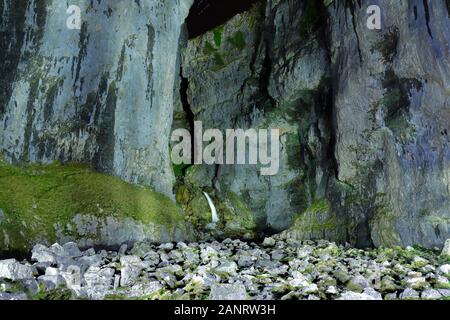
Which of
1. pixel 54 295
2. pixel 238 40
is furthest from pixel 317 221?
pixel 238 40

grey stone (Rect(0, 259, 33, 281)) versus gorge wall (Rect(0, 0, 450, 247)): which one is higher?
gorge wall (Rect(0, 0, 450, 247))

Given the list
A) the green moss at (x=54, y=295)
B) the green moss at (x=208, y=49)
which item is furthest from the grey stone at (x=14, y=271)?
the green moss at (x=208, y=49)

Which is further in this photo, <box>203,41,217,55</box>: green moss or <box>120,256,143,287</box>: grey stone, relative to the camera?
<box>203,41,217,55</box>: green moss

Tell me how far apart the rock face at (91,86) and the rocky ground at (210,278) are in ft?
16.5

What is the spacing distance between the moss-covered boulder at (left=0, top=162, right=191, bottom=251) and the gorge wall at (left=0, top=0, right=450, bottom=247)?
27.6 inches

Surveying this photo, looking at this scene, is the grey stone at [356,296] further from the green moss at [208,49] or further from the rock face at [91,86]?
the green moss at [208,49]

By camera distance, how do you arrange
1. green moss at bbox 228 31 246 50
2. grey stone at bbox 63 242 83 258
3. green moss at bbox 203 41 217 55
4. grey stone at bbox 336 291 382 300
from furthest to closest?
green moss at bbox 203 41 217 55 → green moss at bbox 228 31 246 50 → grey stone at bbox 63 242 83 258 → grey stone at bbox 336 291 382 300

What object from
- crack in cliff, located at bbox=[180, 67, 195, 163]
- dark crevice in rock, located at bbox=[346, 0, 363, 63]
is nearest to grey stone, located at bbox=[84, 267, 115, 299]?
dark crevice in rock, located at bbox=[346, 0, 363, 63]

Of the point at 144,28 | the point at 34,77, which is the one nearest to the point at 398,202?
the point at 144,28

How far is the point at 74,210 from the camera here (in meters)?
11.1

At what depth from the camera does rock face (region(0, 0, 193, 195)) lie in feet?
38.1

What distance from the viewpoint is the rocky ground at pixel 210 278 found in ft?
16.9

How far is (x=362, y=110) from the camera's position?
1355 centimetres

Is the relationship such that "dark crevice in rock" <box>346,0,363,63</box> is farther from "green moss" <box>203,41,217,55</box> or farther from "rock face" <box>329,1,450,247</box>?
"green moss" <box>203,41,217,55</box>
